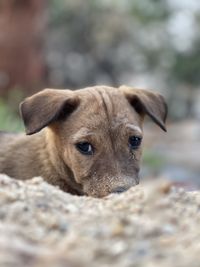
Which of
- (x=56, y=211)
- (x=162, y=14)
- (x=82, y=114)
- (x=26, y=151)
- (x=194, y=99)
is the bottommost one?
(x=194, y=99)

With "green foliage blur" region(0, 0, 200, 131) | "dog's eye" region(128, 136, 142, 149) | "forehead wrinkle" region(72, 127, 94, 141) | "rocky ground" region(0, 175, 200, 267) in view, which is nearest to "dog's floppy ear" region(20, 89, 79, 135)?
"forehead wrinkle" region(72, 127, 94, 141)

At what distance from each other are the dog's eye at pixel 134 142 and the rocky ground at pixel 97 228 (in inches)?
70.0

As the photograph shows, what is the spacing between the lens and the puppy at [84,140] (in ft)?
20.7

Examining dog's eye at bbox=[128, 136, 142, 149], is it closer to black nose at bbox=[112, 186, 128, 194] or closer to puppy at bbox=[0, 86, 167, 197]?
puppy at bbox=[0, 86, 167, 197]

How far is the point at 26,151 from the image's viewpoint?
7121 mm

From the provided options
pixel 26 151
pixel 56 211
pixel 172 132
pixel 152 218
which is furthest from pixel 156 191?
pixel 172 132

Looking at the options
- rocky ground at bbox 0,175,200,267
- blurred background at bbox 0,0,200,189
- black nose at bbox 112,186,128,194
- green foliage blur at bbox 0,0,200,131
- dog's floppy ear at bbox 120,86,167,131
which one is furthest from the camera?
green foliage blur at bbox 0,0,200,131

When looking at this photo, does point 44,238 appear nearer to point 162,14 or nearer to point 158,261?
point 158,261

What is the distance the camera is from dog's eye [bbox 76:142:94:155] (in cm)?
649

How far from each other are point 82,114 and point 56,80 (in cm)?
1800

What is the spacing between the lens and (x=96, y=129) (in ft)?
21.3

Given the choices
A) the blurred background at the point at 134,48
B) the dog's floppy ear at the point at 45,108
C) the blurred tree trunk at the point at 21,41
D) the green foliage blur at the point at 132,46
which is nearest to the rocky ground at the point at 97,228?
the dog's floppy ear at the point at 45,108

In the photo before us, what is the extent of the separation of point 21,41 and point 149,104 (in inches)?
585

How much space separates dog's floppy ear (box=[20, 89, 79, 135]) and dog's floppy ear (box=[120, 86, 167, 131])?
1.72 ft
